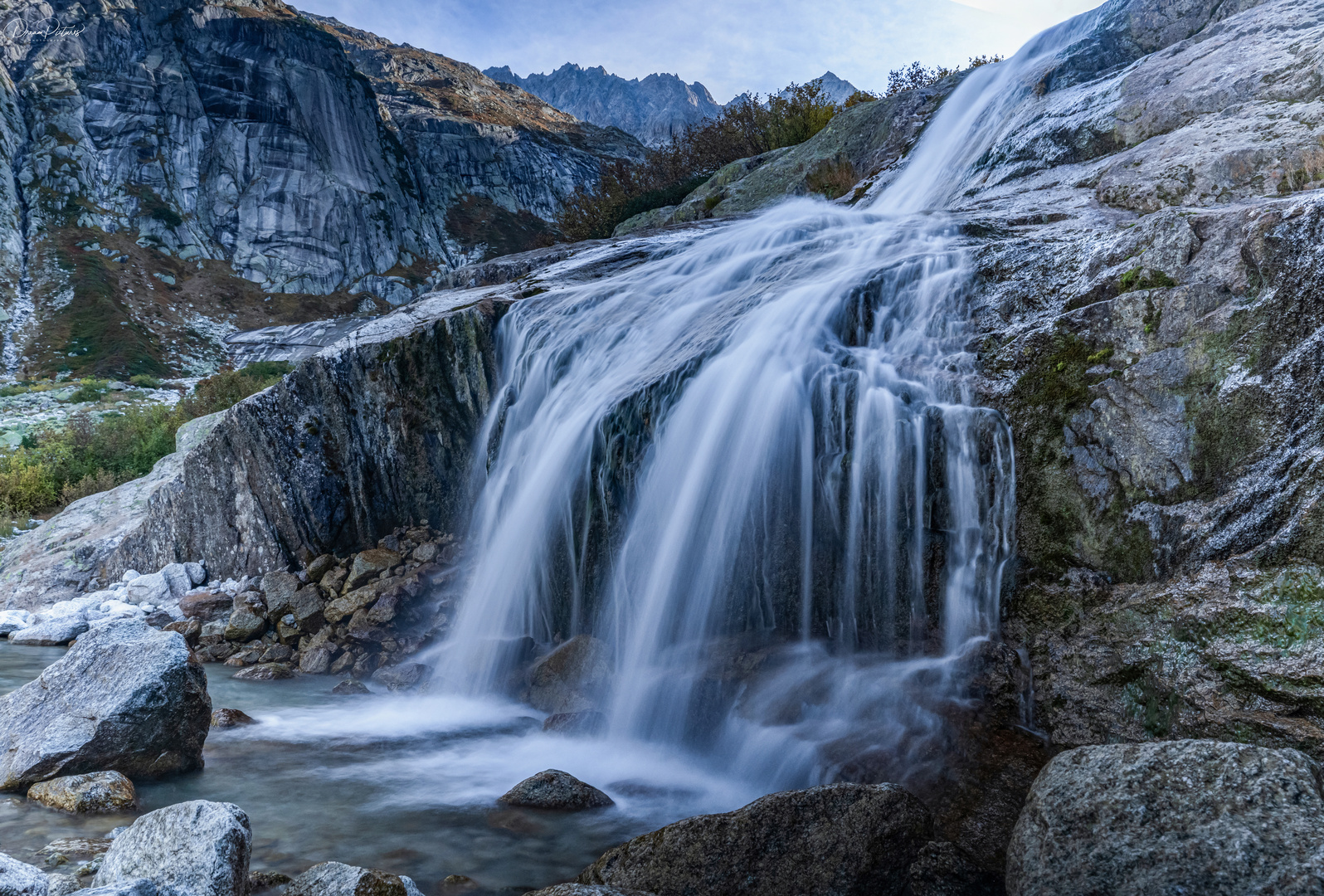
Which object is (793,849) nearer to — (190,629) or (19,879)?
(19,879)

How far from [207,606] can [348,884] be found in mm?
7716

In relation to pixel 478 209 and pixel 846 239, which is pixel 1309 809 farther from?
pixel 478 209

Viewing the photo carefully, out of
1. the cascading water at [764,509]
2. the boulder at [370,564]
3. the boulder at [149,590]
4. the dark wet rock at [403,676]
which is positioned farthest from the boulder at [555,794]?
the boulder at [149,590]

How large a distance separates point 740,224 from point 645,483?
6.73 meters

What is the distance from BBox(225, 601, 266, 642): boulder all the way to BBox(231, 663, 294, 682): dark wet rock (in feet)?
3.01

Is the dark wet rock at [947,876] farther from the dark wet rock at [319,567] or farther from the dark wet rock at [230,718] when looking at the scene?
the dark wet rock at [319,567]

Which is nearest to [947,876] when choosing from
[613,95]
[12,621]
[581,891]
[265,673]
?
[581,891]

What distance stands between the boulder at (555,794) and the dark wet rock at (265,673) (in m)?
4.25

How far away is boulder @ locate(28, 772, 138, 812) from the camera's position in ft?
12.8

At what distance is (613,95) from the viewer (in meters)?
178

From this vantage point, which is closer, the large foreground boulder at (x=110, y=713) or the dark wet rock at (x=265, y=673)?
the large foreground boulder at (x=110, y=713)

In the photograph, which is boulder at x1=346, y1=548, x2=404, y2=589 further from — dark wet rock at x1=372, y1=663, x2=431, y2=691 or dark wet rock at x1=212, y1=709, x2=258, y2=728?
dark wet rock at x1=212, y1=709, x2=258, y2=728

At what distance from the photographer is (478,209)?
59.8m

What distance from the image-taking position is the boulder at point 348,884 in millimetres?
2781
